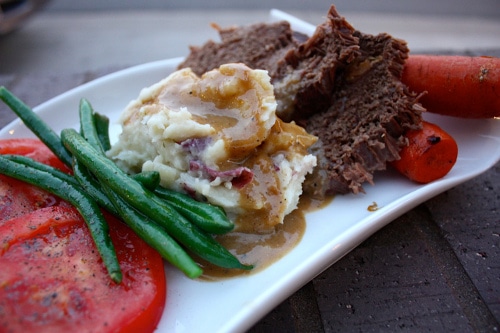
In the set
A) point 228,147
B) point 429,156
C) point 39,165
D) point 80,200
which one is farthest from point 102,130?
point 429,156

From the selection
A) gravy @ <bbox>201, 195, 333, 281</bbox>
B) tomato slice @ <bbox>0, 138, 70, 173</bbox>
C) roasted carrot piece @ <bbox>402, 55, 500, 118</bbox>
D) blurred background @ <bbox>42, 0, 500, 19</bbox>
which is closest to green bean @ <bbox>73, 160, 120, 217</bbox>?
tomato slice @ <bbox>0, 138, 70, 173</bbox>

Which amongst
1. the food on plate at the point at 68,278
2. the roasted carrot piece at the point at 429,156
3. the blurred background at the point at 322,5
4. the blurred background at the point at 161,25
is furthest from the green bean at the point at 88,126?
the blurred background at the point at 322,5

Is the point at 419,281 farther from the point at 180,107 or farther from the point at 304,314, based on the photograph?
the point at 180,107

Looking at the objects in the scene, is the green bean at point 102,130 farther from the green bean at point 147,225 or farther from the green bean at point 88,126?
the green bean at point 147,225

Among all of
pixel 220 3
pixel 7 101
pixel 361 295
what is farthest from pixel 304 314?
pixel 220 3

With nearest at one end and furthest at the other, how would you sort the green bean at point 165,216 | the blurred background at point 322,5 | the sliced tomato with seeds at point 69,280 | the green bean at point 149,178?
the sliced tomato with seeds at point 69,280
the green bean at point 165,216
the green bean at point 149,178
the blurred background at point 322,5

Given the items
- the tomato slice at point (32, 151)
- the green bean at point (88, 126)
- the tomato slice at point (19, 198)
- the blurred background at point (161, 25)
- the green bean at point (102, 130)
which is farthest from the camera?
the blurred background at point (161, 25)
